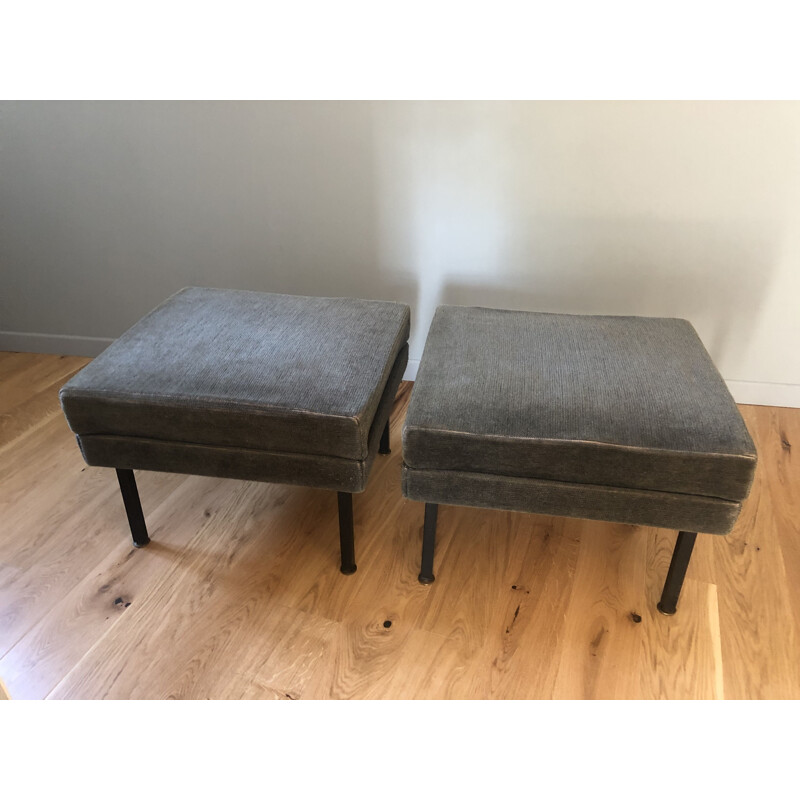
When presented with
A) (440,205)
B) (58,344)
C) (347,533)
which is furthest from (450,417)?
(58,344)

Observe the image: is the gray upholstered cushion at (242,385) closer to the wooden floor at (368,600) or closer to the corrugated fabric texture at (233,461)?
the corrugated fabric texture at (233,461)

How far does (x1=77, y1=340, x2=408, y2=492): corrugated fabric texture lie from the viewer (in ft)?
4.25

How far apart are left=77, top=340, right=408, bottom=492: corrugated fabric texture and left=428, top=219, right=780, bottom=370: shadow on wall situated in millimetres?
783

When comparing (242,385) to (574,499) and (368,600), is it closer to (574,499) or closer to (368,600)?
(368,600)

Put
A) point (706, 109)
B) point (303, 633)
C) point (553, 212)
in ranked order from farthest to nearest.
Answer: point (553, 212) → point (706, 109) → point (303, 633)

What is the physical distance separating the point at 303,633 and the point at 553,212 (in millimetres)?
1299

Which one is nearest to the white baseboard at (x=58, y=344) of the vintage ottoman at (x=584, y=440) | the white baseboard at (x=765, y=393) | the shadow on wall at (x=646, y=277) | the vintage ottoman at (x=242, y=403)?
the shadow on wall at (x=646, y=277)

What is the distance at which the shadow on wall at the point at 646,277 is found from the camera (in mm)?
1826

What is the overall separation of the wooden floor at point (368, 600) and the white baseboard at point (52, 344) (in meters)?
0.71

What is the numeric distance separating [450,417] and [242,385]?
414 mm

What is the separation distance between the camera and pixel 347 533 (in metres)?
1.41
